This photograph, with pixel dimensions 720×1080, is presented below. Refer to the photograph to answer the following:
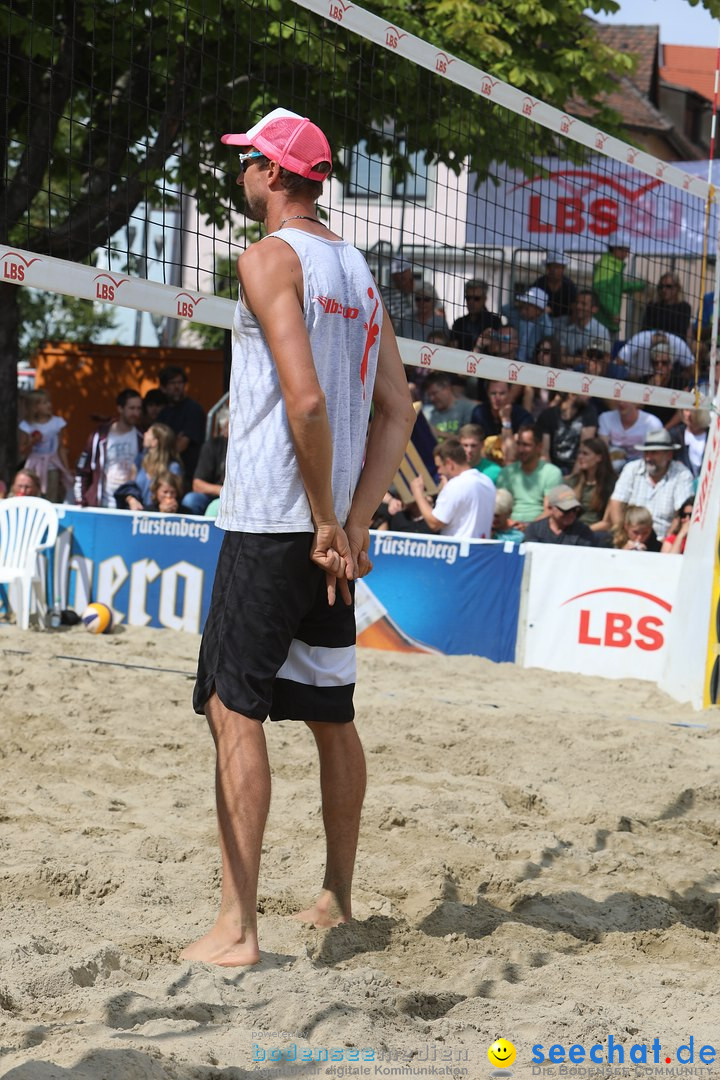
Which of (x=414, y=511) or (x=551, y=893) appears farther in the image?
(x=414, y=511)

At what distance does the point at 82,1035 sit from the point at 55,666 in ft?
15.3

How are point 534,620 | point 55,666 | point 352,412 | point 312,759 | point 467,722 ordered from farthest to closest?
1. point 534,620
2. point 55,666
3. point 467,722
4. point 312,759
5. point 352,412

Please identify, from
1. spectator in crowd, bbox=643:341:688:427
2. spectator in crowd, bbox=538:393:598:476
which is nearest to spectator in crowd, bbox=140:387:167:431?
spectator in crowd, bbox=538:393:598:476

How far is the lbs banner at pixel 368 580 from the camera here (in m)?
8.74

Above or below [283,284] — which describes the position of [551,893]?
below

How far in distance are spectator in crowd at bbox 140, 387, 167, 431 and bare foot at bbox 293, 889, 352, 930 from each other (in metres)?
9.45

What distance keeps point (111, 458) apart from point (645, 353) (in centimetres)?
492

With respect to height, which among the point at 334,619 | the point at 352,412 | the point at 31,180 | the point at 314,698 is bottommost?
the point at 314,698

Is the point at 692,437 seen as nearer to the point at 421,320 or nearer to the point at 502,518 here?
the point at 502,518

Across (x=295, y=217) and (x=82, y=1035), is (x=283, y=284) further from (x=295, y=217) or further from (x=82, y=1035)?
(x=82, y=1035)

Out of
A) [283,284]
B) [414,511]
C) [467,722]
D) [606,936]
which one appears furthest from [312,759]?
[414,511]

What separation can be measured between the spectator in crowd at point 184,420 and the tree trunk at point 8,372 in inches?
80.8

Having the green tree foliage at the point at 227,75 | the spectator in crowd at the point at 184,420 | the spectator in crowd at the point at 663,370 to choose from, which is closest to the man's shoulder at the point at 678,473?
the spectator in crowd at the point at 663,370

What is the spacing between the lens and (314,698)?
10.2 ft
